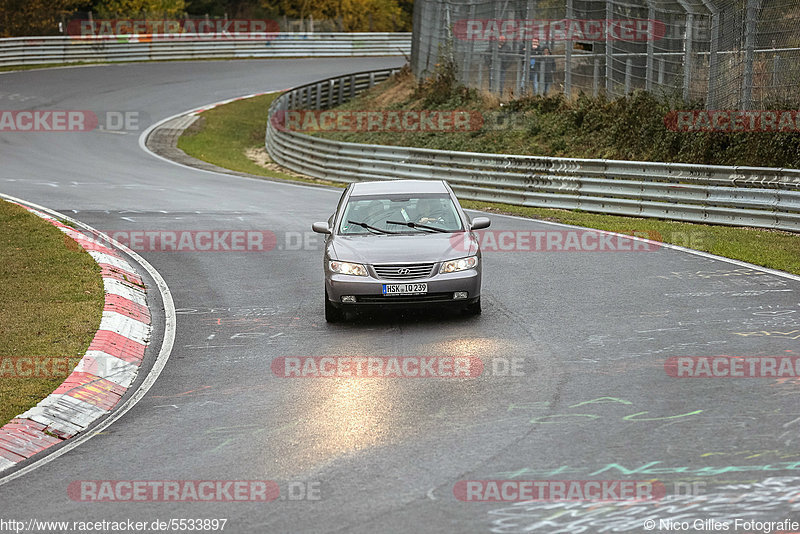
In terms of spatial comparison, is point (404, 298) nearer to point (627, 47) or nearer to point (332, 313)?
point (332, 313)

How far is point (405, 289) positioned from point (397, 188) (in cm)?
Result: 218

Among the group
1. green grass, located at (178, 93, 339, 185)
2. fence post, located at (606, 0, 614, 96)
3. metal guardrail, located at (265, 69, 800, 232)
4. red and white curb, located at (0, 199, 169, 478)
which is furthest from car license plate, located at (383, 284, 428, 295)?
green grass, located at (178, 93, 339, 185)

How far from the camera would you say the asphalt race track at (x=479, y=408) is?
648cm

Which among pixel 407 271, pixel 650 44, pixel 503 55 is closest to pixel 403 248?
pixel 407 271

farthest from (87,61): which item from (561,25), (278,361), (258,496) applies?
(258,496)

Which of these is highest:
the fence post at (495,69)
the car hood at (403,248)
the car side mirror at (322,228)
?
the fence post at (495,69)

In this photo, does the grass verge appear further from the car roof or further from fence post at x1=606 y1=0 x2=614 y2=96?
fence post at x1=606 y1=0 x2=614 y2=96

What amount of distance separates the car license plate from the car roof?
193 cm

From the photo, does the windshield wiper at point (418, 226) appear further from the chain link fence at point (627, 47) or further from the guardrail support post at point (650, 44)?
the guardrail support post at point (650, 44)

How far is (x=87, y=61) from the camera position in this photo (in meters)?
54.9

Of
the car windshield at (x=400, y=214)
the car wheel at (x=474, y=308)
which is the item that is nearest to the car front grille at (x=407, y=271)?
the car wheel at (x=474, y=308)

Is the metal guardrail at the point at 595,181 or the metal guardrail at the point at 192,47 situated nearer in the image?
the metal guardrail at the point at 595,181

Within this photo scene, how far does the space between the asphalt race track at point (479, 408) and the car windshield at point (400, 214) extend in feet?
3.52

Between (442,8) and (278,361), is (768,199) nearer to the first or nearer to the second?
(278,361)
